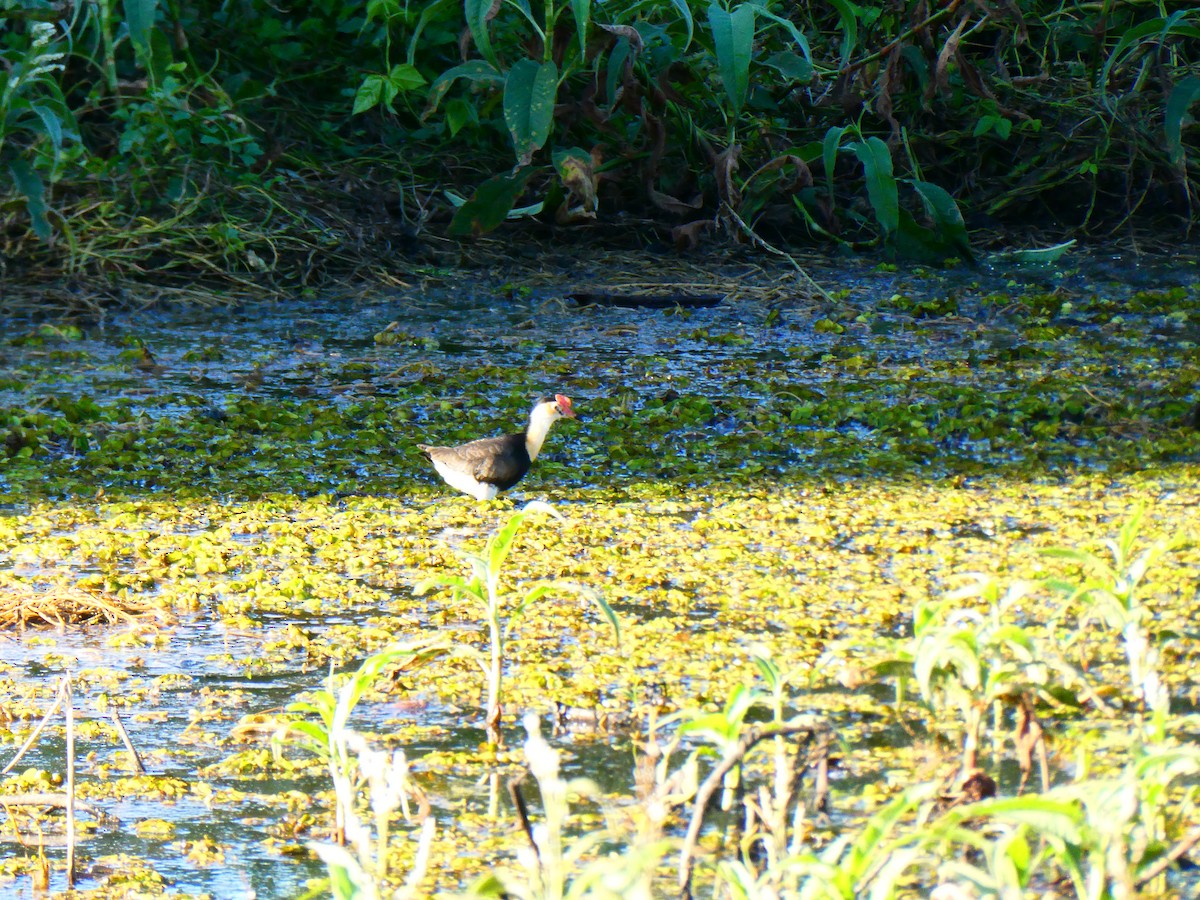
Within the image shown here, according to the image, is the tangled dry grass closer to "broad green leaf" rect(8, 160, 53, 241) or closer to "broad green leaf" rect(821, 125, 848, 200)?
"broad green leaf" rect(8, 160, 53, 241)

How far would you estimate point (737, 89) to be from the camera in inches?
260

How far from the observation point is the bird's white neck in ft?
14.7

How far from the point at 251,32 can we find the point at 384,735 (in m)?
6.19

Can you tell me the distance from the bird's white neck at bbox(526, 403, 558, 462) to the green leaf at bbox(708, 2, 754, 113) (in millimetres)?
2559

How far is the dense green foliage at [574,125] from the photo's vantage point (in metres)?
6.87

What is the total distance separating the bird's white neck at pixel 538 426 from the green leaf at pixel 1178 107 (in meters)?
3.59

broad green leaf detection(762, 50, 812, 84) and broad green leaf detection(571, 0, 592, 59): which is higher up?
broad green leaf detection(571, 0, 592, 59)

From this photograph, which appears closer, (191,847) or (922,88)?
(191,847)

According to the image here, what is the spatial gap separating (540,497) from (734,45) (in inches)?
116

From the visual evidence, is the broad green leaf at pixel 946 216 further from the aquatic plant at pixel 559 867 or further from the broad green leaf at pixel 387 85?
the aquatic plant at pixel 559 867

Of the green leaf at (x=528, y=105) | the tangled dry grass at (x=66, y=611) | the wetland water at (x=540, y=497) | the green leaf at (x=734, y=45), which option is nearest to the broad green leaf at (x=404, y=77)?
the green leaf at (x=528, y=105)

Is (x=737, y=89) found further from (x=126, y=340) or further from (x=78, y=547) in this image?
(x=78, y=547)

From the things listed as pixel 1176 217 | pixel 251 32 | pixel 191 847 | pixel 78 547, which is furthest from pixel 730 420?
pixel 251 32

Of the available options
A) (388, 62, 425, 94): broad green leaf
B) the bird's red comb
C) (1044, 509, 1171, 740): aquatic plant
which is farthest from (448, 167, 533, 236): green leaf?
(1044, 509, 1171, 740): aquatic plant
